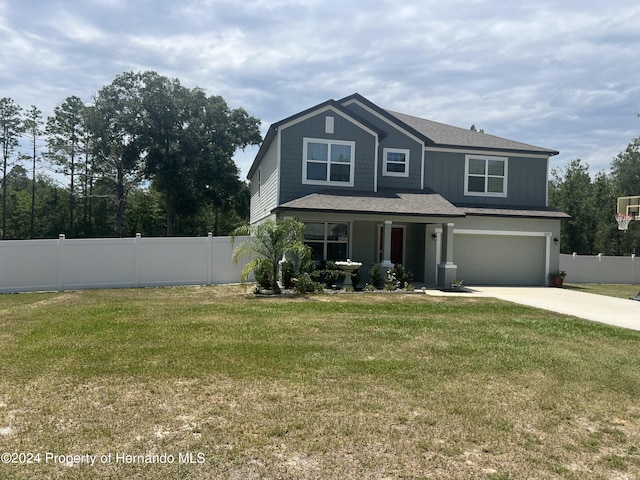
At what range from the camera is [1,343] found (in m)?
7.42

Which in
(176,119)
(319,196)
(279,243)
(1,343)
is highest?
(176,119)

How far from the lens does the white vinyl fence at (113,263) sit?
14.7 m

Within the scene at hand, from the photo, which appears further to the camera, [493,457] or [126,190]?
[126,190]

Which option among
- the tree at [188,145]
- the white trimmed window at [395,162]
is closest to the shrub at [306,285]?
the white trimmed window at [395,162]

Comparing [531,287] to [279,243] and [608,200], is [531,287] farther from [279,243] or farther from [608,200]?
[608,200]

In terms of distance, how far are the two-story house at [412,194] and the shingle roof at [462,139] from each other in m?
0.07

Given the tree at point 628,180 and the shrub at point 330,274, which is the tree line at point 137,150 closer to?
the shrub at point 330,274

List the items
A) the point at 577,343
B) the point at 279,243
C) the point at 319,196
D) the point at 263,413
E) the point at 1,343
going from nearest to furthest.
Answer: the point at 263,413, the point at 1,343, the point at 577,343, the point at 279,243, the point at 319,196

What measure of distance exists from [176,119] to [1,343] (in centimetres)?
3033

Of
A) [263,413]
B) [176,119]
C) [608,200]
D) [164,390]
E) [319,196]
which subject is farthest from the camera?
[608,200]

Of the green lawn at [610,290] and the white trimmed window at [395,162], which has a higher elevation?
the white trimmed window at [395,162]

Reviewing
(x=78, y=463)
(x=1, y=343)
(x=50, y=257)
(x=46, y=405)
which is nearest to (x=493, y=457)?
(x=78, y=463)

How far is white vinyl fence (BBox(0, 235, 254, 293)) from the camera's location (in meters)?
14.7

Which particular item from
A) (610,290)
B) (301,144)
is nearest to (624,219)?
(610,290)
